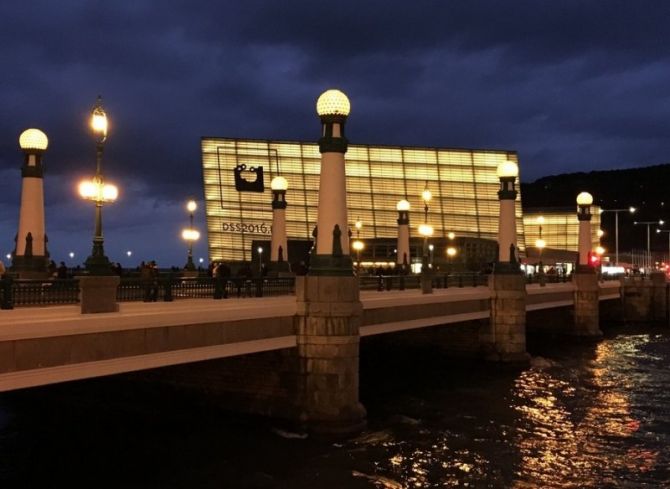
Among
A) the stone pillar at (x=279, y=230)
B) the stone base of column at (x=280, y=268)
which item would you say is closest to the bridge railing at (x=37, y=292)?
the stone base of column at (x=280, y=268)

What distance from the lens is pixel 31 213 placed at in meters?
20.5

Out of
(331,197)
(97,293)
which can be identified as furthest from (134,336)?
(331,197)

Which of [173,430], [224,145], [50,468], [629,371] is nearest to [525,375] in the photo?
[629,371]

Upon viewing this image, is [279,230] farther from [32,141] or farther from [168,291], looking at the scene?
[32,141]

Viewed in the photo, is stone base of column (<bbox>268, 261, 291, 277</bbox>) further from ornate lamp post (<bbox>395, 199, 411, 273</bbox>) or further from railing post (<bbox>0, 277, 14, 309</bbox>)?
railing post (<bbox>0, 277, 14, 309</bbox>)

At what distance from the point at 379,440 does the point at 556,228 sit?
91733 mm

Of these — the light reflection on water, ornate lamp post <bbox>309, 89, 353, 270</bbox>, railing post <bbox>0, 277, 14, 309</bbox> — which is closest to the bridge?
railing post <bbox>0, 277, 14, 309</bbox>

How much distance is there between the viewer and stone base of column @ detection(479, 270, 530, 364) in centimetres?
3388

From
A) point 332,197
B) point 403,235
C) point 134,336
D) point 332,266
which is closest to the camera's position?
point 134,336

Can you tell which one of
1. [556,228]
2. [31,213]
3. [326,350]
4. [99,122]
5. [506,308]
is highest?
[556,228]

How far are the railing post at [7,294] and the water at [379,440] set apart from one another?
399 cm

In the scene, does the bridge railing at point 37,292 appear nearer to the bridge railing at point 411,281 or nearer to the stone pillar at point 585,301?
the bridge railing at point 411,281

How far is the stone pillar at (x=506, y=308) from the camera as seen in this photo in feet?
111

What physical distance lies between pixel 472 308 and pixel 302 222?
1944 inches
